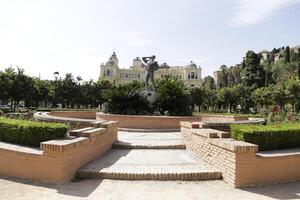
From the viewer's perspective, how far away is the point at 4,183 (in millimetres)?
7301

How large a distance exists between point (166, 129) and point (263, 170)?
358 inches

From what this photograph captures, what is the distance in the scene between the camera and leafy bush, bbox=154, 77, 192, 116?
65.5 feet

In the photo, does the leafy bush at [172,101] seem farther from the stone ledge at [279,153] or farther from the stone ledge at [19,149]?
the stone ledge at [19,149]

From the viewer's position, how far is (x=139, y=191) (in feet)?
22.5

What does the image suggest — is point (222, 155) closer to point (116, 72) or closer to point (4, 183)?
point (4, 183)

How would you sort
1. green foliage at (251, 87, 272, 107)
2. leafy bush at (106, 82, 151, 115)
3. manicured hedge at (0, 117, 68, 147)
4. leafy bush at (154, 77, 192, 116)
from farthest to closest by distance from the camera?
green foliage at (251, 87, 272, 107), leafy bush at (154, 77, 192, 116), leafy bush at (106, 82, 151, 115), manicured hedge at (0, 117, 68, 147)

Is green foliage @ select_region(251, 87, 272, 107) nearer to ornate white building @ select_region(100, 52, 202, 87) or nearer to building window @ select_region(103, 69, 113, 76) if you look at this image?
ornate white building @ select_region(100, 52, 202, 87)

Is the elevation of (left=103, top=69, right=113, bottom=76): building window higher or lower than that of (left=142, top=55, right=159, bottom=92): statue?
higher

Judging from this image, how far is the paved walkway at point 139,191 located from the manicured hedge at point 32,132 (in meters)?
1.27

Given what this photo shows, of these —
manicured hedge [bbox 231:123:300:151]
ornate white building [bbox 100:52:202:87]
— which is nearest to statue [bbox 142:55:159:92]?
manicured hedge [bbox 231:123:300:151]

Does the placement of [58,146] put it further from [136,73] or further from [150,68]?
[136,73]

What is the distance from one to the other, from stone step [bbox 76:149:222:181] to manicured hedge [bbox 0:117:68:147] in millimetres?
1048

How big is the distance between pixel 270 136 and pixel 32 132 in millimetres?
5611

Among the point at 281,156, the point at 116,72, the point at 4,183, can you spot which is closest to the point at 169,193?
the point at 281,156
